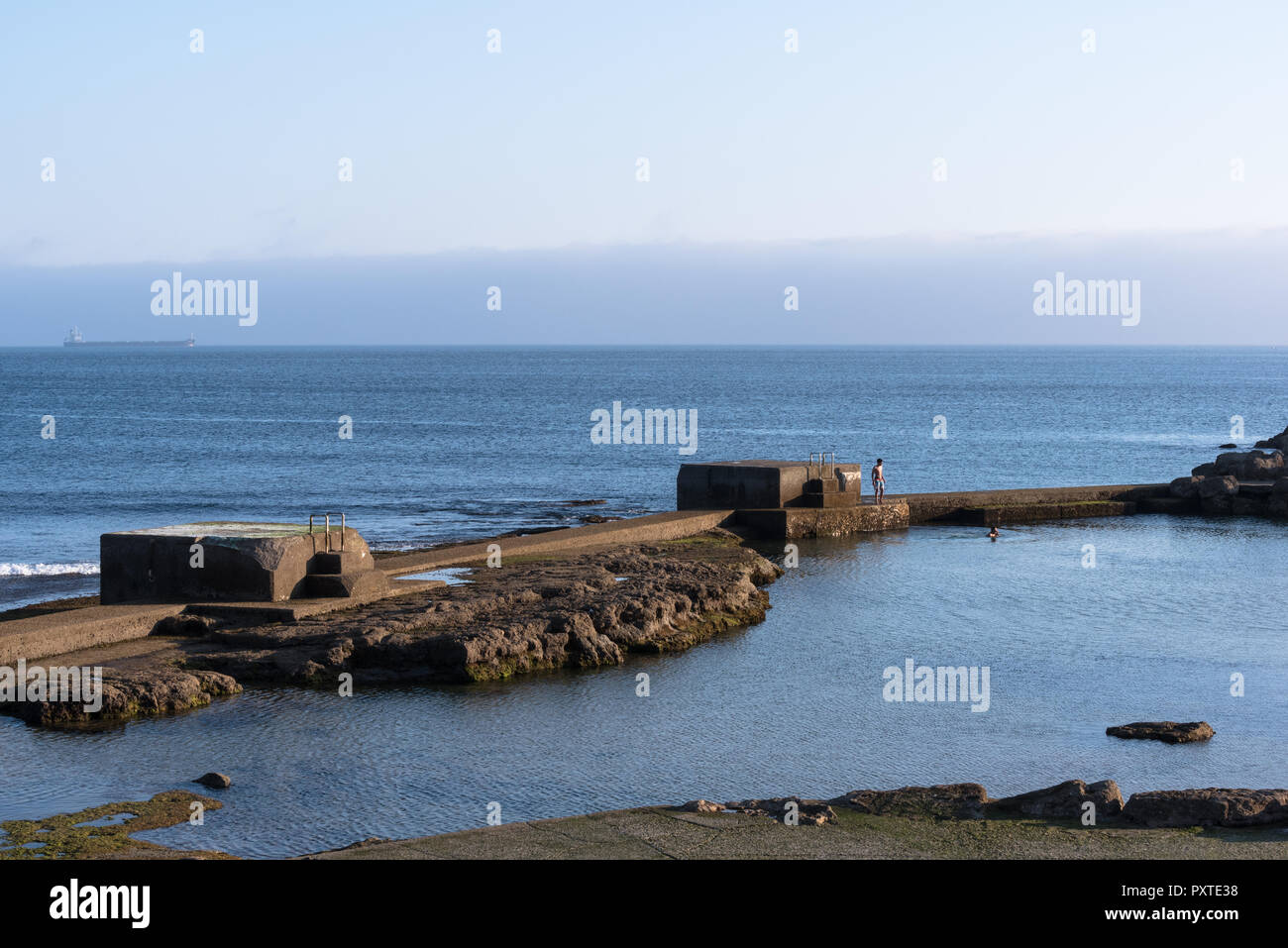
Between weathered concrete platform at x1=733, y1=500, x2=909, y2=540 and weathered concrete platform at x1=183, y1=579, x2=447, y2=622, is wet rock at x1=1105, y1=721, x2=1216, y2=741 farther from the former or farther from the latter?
weathered concrete platform at x1=733, y1=500, x2=909, y2=540

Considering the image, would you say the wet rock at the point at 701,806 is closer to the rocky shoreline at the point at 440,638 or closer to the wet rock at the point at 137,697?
the rocky shoreline at the point at 440,638

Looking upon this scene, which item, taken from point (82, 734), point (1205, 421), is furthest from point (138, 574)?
point (1205, 421)

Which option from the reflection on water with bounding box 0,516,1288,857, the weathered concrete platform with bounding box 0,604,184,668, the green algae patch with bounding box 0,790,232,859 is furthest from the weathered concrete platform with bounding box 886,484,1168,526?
the green algae patch with bounding box 0,790,232,859

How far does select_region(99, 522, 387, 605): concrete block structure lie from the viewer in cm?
1680

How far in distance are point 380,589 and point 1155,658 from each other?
986cm

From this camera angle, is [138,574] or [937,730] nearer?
[937,730]

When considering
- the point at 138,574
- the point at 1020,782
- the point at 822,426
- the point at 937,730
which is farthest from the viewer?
the point at 822,426

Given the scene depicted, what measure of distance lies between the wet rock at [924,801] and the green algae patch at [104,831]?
14.7 ft

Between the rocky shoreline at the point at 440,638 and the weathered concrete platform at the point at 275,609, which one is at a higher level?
the weathered concrete platform at the point at 275,609

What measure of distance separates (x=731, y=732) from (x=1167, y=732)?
412 centimetres

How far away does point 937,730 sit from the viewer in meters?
13.6

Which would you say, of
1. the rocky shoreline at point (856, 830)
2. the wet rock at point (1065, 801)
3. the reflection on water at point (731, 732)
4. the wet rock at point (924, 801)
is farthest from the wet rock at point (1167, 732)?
the wet rock at point (924, 801)

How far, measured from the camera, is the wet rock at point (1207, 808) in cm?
957
